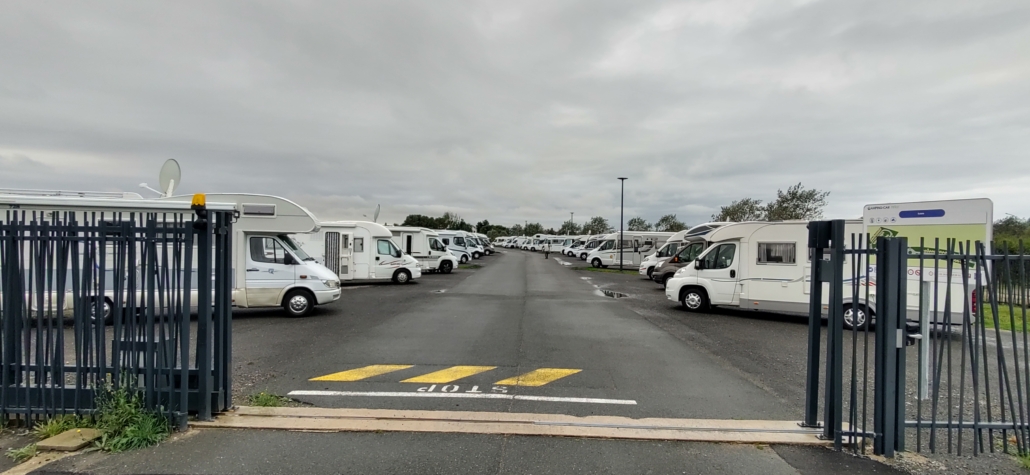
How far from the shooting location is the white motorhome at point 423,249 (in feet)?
94.1

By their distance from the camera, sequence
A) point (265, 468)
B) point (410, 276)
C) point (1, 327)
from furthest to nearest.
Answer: point (410, 276), point (1, 327), point (265, 468)

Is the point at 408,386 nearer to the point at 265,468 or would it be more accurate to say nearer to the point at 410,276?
the point at 265,468

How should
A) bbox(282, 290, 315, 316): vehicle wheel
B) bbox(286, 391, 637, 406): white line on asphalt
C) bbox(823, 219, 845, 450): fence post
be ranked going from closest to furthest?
1. bbox(823, 219, 845, 450): fence post
2. bbox(286, 391, 637, 406): white line on asphalt
3. bbox(282, 290, 315, 316): vehicle wheel

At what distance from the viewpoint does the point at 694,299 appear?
1409cm

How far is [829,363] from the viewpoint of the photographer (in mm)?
4699

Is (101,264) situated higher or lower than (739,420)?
higher

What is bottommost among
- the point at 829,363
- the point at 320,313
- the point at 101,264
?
the point at 320,313

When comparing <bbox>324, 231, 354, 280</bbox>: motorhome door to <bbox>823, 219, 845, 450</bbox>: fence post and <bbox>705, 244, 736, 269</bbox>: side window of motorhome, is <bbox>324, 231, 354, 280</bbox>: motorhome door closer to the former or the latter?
<bbox>705, 244, 736, 269</bbox>: side window of motorhome

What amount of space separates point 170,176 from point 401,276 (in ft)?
38.8

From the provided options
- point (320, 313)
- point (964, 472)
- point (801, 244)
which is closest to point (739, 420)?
point (964, 472)

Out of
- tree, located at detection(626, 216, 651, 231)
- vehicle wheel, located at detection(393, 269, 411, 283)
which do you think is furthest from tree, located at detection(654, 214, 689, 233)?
vehicle wheel, located at detection(393, 269, 411, 283)

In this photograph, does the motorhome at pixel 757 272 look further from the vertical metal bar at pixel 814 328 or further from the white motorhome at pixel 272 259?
the white motorhome at pixel 272 259

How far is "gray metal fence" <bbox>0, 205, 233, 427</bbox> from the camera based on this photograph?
4738mm

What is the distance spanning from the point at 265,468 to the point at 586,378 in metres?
4.02
